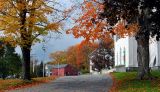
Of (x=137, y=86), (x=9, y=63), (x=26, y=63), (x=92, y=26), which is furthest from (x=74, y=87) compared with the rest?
(x=9, y=63)

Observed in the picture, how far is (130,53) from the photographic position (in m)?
62.1

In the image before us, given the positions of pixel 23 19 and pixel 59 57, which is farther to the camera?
pixel 59 57

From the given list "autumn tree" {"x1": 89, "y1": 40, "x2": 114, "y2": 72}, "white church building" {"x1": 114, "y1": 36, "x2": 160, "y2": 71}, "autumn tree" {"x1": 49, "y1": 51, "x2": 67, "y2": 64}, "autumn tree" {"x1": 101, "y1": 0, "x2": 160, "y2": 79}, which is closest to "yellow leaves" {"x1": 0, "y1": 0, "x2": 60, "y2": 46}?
"autumn tree" {"x1": 101, "y1": 0, "x2": 160, "y2": 79}

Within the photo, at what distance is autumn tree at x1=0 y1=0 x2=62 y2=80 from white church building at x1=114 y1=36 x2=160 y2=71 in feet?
71.1

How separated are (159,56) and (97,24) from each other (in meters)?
22.8

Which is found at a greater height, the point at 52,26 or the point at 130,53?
the point at 52,26

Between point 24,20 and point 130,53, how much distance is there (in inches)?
1137

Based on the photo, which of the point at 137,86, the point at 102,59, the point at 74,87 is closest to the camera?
the point at 137,86

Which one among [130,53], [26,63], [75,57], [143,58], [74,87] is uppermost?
[75,57]

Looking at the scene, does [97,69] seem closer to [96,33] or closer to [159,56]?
[159,56]

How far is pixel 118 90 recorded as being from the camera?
25.4m

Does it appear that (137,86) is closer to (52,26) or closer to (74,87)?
(74,87)

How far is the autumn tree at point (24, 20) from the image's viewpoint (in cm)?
3497

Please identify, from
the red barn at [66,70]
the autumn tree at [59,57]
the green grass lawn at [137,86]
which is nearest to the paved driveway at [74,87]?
the green grass lawn at [137,86]
